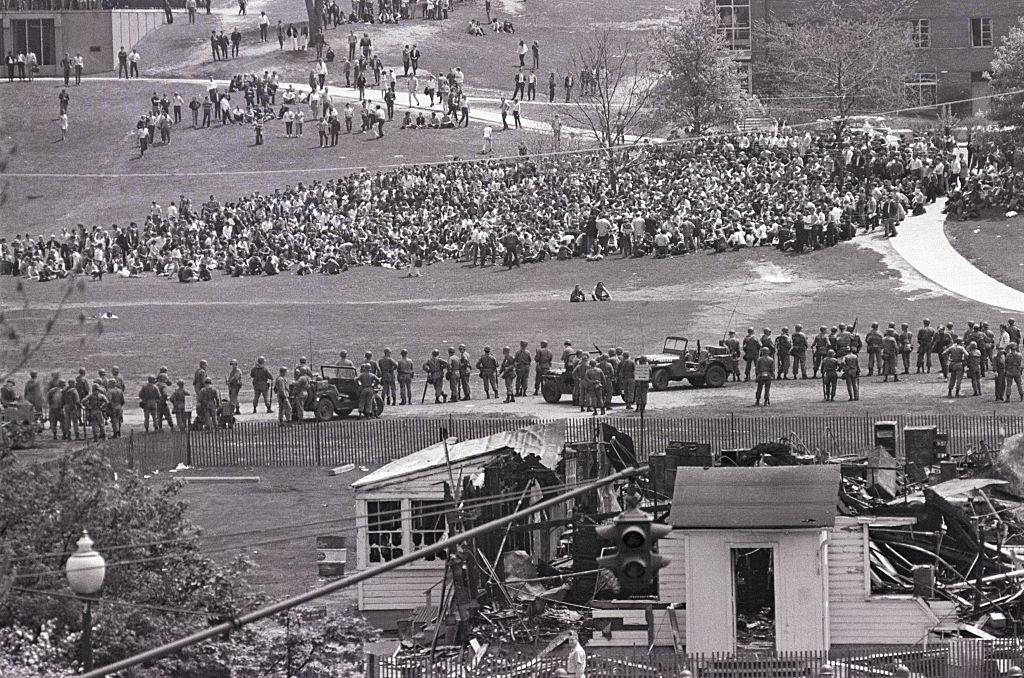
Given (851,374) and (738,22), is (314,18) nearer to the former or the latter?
(738,22)

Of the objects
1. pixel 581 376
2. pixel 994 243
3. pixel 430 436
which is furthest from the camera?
pixel 994 243

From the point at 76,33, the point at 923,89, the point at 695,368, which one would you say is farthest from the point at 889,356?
the point at 76,33

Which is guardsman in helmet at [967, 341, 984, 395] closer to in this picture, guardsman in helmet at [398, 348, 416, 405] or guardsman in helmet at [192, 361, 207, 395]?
guardsman in helmet at [398, 348, 416, 405]

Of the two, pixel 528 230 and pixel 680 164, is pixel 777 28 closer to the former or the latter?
pixel 680 164

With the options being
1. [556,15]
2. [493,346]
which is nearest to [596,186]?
[493,346]

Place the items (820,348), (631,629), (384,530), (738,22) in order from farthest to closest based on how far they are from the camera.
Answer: (738,22)
(820,348)
(384,530)
(631,629)

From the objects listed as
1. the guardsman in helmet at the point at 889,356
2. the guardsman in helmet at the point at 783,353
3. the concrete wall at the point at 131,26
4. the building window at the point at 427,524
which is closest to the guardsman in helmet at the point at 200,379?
the guardsman in helmet at the point at 783,353

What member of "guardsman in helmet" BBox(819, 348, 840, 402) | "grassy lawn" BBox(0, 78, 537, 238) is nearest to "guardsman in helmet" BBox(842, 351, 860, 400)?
"guardsman in helmet" BBox(819, 348, 840, 402)
